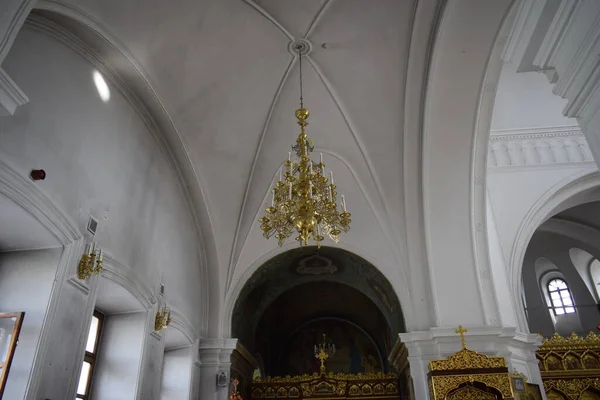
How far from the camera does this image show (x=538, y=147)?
11.8m

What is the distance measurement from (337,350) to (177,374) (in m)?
7.96

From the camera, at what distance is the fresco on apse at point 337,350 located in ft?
50.4

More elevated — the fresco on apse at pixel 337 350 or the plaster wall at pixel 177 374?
the fresco on apse at pixel 337 350

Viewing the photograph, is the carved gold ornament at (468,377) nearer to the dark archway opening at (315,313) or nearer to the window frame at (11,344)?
the dark archway opening at (315,313)

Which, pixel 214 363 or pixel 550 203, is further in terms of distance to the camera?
pixel 550 203

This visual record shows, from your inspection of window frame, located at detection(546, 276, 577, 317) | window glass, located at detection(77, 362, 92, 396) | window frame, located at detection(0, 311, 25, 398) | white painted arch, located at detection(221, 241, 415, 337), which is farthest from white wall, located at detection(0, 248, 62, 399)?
window frame, located at detection(546, 276, 577, 317)

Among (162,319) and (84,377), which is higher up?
(162,319)

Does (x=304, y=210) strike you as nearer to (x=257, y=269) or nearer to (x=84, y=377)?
(x=84, y=377)

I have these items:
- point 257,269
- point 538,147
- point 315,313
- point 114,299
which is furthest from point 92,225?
point 315,313

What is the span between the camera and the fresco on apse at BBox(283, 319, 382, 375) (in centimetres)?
1537

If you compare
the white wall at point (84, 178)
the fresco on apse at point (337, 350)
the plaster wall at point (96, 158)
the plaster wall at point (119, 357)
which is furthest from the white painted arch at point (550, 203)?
the plaster wall at point (119, 357)

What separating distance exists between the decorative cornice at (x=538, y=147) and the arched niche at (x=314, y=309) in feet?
14.3

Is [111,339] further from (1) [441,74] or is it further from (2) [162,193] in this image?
(1) [441,74]

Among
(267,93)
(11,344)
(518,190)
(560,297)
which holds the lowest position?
(11,344)
